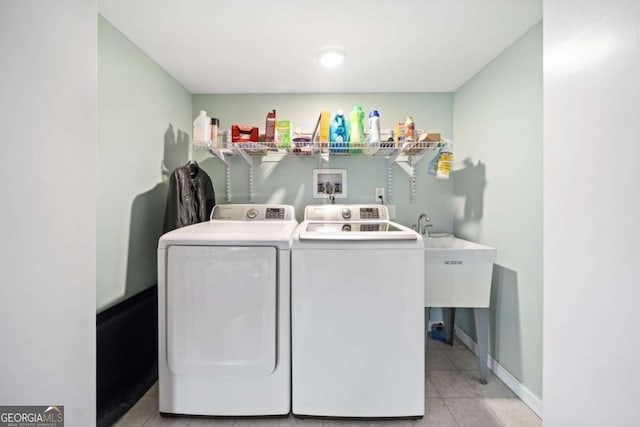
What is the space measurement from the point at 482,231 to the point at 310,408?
1698mm

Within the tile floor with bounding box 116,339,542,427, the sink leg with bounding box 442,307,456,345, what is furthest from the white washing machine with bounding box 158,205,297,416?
the sink leg with bounding box 442,307,456,345

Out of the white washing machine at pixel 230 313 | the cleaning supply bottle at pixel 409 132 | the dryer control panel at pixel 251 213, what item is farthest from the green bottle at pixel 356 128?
the white washing machine at pixel 230 313

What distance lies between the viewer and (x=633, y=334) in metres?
0.67

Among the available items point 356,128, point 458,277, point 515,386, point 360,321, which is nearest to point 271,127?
point 356,128

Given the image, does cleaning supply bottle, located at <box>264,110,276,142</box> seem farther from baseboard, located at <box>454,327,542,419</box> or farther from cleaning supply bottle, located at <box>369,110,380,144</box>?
baseboard, located at <box>454,327,542,419</box>

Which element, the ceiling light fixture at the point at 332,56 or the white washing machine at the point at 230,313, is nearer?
the white washing machine at the point at 230,313

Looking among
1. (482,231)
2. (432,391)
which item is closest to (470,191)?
(482,231)

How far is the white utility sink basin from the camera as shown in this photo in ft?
5.98

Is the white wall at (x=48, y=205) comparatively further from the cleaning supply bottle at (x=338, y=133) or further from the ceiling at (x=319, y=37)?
the cleaning supply bottle at (x=338, y=133)

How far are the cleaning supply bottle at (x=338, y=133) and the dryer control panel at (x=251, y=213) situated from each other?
67 centimetres

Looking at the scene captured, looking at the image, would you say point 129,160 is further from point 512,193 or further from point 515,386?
point 515,386

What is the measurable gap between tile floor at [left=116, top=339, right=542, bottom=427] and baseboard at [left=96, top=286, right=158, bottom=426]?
0.26 feet

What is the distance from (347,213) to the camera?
2314 millimetres

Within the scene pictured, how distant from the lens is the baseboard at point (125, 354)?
1487 mm
